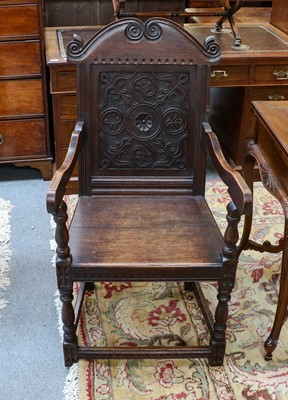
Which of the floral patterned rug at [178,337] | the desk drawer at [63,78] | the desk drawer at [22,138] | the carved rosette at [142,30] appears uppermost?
the carved rosette at [142,30]

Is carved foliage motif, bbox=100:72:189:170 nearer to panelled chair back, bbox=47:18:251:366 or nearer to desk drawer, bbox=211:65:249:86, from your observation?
panelled chair back, bbox=47:18:251:366

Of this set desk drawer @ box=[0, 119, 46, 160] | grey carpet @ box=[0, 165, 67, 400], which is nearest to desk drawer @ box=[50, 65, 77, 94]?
desk drawer @ box=[0, 119, 46, 160]

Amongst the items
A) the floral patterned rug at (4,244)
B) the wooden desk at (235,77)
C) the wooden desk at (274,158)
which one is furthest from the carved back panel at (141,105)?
the wooden desk at (235,77)

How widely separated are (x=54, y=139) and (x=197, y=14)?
1005mm

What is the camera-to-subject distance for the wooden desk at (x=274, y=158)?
70.0 inches

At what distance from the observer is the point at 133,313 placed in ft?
7.13

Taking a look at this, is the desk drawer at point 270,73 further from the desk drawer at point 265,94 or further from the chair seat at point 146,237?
the chair seat at point 146,237

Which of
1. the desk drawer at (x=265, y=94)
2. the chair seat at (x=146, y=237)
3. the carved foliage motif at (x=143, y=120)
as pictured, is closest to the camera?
the chair seat at (x=146, y=237)

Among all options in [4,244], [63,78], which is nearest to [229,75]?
[63,78]

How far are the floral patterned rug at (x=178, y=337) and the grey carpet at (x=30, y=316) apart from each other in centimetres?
10

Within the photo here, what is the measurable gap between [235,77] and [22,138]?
1179 mm

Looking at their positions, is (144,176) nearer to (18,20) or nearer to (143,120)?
(143,120)

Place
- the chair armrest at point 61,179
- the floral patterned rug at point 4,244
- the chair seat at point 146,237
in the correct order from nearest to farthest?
the chair armrest at point 61,179 < the chair seat at point 146,237 < the floral patterned rug at point 4,244

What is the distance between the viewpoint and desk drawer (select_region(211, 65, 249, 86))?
2766 mm
